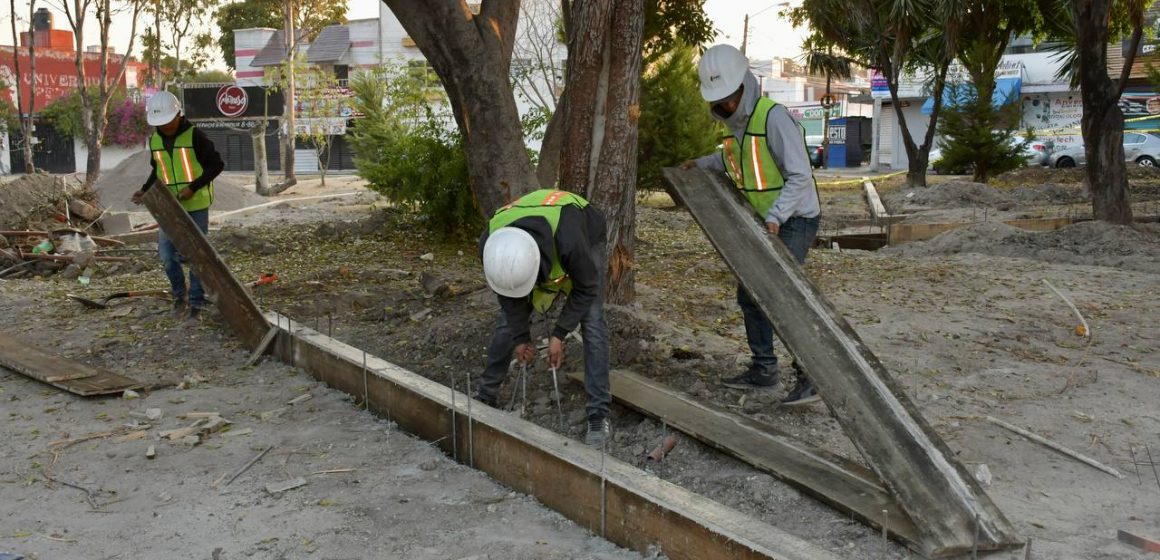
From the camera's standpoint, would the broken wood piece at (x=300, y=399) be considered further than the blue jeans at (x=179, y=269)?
No

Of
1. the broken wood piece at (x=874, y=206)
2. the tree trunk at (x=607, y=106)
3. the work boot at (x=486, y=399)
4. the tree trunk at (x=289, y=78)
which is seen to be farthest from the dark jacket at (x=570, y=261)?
the tree trunk at (x=289, y=78)

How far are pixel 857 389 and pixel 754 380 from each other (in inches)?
54.9

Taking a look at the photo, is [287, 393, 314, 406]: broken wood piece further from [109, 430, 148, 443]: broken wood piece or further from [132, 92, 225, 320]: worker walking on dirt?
[132, 92, 225, 320]: worker walking on dirt

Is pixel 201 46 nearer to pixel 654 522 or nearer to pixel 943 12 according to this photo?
pixel 943 12

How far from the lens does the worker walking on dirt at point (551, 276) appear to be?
430cm

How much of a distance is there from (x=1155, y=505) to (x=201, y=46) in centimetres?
3204

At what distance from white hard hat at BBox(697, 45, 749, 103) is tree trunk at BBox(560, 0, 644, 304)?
1267 mm

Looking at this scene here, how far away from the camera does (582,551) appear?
12.0 feet

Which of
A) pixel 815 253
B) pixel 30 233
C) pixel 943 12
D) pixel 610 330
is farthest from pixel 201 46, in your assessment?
pixel 610 330

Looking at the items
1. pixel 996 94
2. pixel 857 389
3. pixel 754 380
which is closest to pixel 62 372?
pixel 754 380

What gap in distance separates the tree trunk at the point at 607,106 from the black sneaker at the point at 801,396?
177cm

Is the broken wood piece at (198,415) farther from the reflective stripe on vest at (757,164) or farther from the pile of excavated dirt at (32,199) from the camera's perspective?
the pile of excavated dirt at (32,199)

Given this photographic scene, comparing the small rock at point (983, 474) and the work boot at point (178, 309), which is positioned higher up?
the work boot at point (178, 309)

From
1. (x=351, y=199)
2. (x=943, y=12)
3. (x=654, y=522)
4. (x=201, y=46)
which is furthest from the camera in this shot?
(x=201, y=46)
